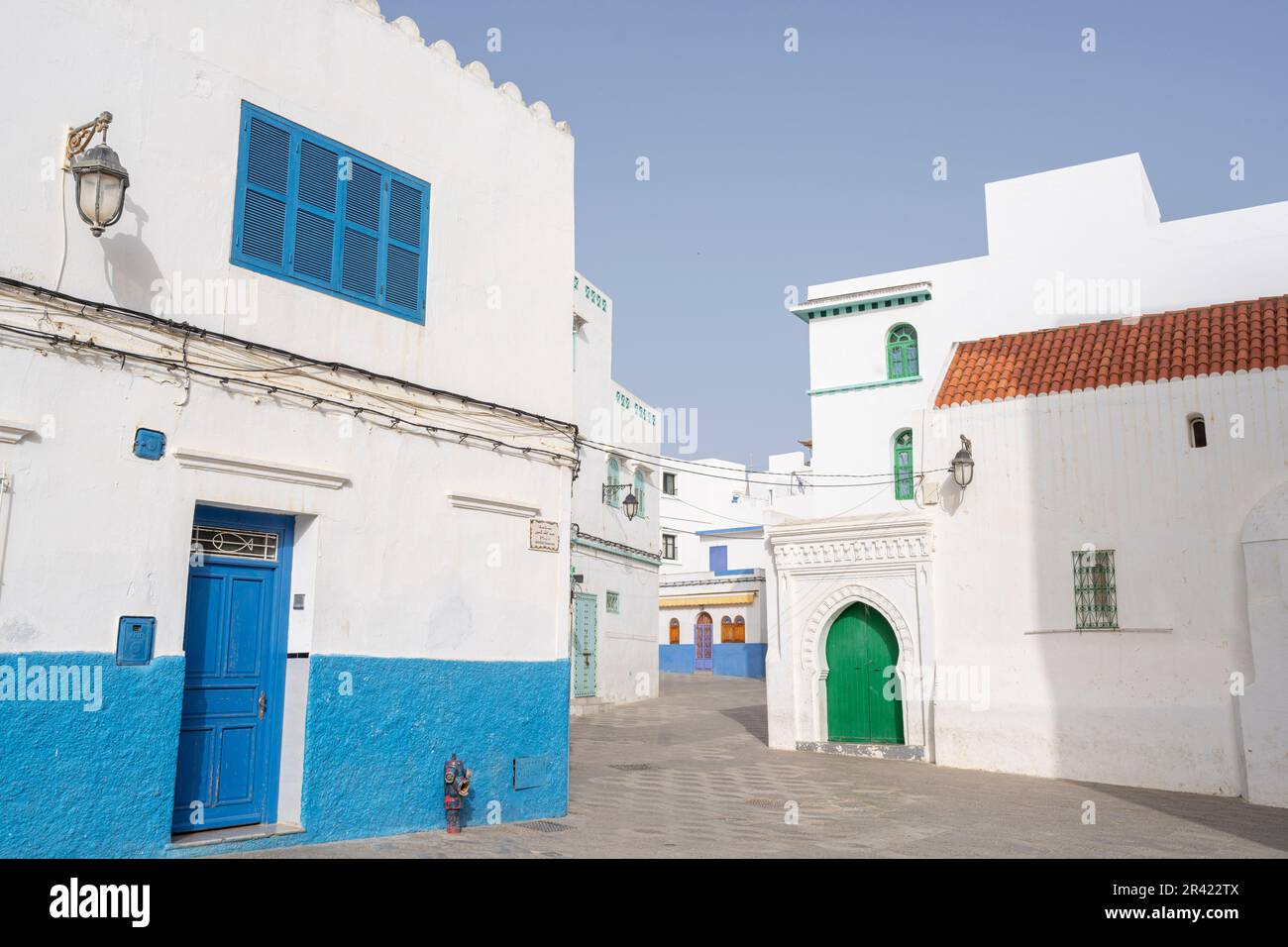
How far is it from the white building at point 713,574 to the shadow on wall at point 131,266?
29619 mm

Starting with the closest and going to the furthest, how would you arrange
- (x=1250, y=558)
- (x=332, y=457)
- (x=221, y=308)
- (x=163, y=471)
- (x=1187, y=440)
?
1. (x=163, y=471)
2. (x=221, y=308)
3. (x=332, y=457)
4. (x=1250, y=558)
5. (x=1187, y=440)

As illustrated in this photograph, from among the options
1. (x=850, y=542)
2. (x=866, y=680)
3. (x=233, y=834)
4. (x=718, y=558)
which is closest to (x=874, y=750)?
(x=866, y=680)

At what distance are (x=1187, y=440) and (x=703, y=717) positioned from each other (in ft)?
39.1

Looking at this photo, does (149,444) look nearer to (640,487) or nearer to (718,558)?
(640,487)

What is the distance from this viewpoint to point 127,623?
21.9 feet

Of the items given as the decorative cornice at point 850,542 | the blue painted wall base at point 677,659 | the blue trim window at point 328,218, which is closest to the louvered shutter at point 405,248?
the blue trim window at point 328,218

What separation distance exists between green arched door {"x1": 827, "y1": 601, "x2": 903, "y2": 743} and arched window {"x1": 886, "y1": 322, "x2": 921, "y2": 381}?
896 cm

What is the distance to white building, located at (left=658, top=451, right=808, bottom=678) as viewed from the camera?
41312 millimetres

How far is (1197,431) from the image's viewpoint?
13.1 m

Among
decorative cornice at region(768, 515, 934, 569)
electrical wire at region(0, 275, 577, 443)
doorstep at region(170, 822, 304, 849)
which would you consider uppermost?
electrical wire at region(0, 275, 577, 443)

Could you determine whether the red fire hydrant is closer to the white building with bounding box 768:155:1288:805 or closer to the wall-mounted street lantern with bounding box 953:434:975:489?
the white building with bounding box 768:155:1288:805

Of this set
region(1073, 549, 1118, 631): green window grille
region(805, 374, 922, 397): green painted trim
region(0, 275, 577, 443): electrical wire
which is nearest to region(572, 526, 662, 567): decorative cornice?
region(805, 374, 922, 397): green painted trim
